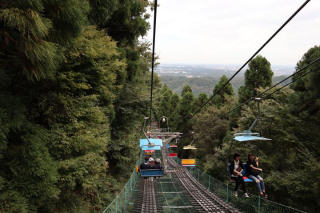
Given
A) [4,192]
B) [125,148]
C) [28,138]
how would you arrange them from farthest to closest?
[125,148] < [28,138] < [4,192]

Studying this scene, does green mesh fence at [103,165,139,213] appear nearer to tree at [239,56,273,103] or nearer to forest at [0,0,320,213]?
forest at [0,0,320,213]

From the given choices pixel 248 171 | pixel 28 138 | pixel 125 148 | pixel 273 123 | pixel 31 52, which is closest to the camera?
pixel 31 52

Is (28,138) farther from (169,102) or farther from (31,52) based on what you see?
(169,102)

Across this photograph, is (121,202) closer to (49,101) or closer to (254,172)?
(254,172)

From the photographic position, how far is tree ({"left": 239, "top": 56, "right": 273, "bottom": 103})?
2050 centimetres

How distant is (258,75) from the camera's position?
20.7 m

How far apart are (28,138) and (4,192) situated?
1150mm

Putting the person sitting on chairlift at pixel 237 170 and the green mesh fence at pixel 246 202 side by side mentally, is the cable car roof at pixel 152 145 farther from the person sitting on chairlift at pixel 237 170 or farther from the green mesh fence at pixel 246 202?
the green mesh fence at pixel 246 202

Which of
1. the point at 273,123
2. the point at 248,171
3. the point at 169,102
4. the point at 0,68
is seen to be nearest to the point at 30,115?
the point at 0,68

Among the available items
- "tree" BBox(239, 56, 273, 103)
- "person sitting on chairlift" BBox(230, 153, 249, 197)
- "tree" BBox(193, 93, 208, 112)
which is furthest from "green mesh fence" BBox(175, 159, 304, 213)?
"tree" BBox(193, 93, 208, 112)

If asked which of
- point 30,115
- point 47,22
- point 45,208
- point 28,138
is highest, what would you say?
point 47,22

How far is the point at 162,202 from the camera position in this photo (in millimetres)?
14539

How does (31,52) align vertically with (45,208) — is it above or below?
above

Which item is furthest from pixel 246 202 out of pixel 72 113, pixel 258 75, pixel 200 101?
pixel 200 101
